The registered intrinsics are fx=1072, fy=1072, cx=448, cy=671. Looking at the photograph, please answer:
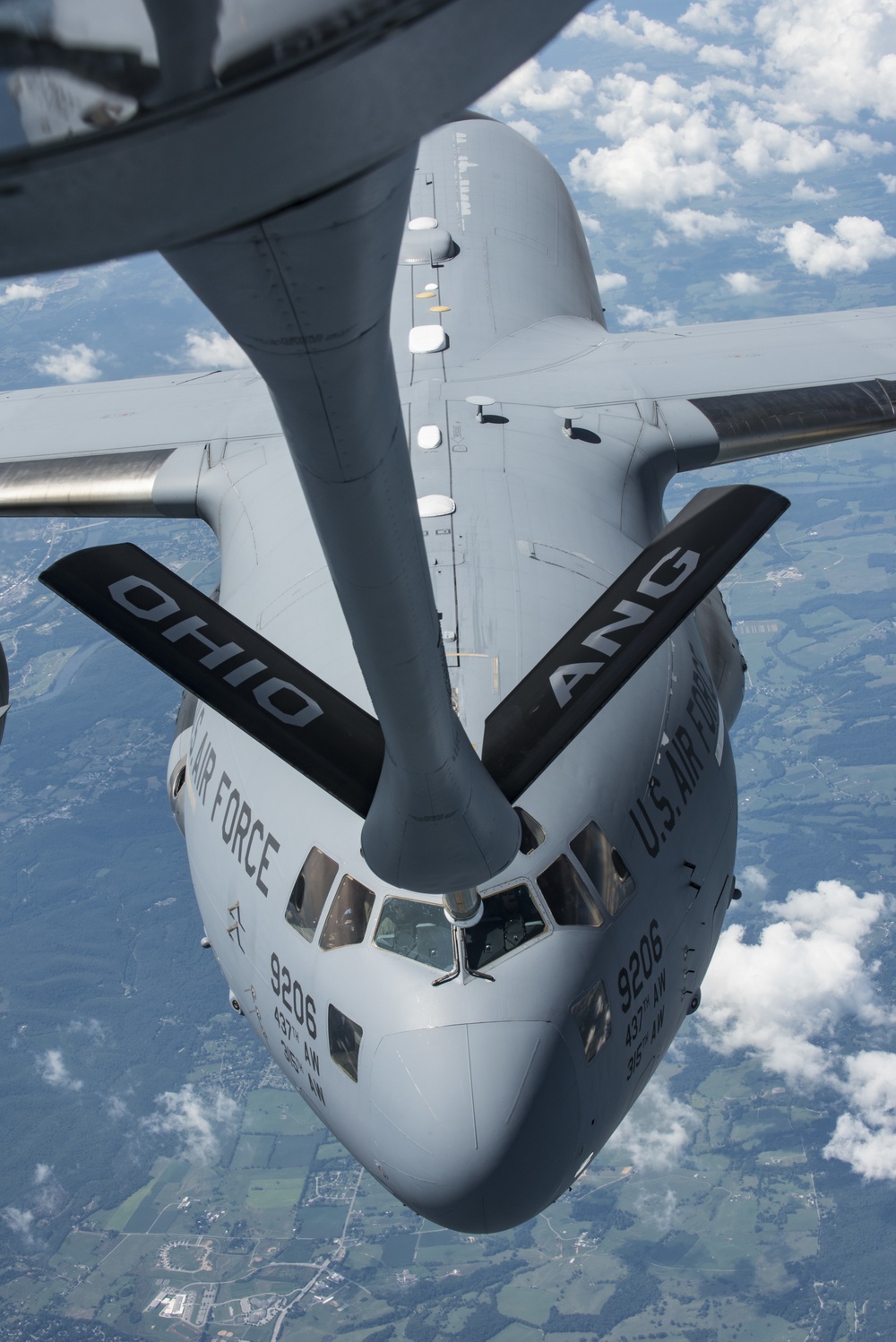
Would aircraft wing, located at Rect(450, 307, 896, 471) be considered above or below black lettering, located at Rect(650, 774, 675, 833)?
above

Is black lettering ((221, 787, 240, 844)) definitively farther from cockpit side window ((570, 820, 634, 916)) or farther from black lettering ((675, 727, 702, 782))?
black lettering ((675, 727, 702, 782))

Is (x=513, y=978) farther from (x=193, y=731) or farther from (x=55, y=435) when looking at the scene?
(x=55, y=435)

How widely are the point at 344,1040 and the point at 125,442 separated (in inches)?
412

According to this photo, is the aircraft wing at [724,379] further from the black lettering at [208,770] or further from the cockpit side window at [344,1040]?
the cockpit side window at [344,1040]

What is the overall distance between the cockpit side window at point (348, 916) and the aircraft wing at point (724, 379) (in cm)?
775

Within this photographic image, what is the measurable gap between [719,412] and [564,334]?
3.54 metres

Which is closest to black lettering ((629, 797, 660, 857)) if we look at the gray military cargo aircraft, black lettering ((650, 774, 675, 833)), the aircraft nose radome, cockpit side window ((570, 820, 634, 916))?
the gray military cargo aircraft

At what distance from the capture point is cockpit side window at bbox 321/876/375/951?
997cm

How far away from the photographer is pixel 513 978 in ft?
31.4

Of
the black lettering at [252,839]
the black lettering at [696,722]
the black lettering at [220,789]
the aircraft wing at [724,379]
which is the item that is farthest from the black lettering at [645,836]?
the aircraft wing at [724,379]

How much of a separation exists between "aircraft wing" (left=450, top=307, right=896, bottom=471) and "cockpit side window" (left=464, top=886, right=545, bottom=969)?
774 centimetres

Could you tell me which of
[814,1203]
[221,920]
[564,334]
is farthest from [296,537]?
[814,1203]

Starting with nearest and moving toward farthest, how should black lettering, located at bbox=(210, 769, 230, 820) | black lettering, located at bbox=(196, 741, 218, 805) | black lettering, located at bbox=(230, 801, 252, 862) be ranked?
black lettering, located at bbox=(230, 801, 252, 862), black lettering, located at bbox=(210, 769, 230, 820), black lettering, located at bbox=(196, 741, 218, 805)

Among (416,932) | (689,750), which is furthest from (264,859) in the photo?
(689,750)
